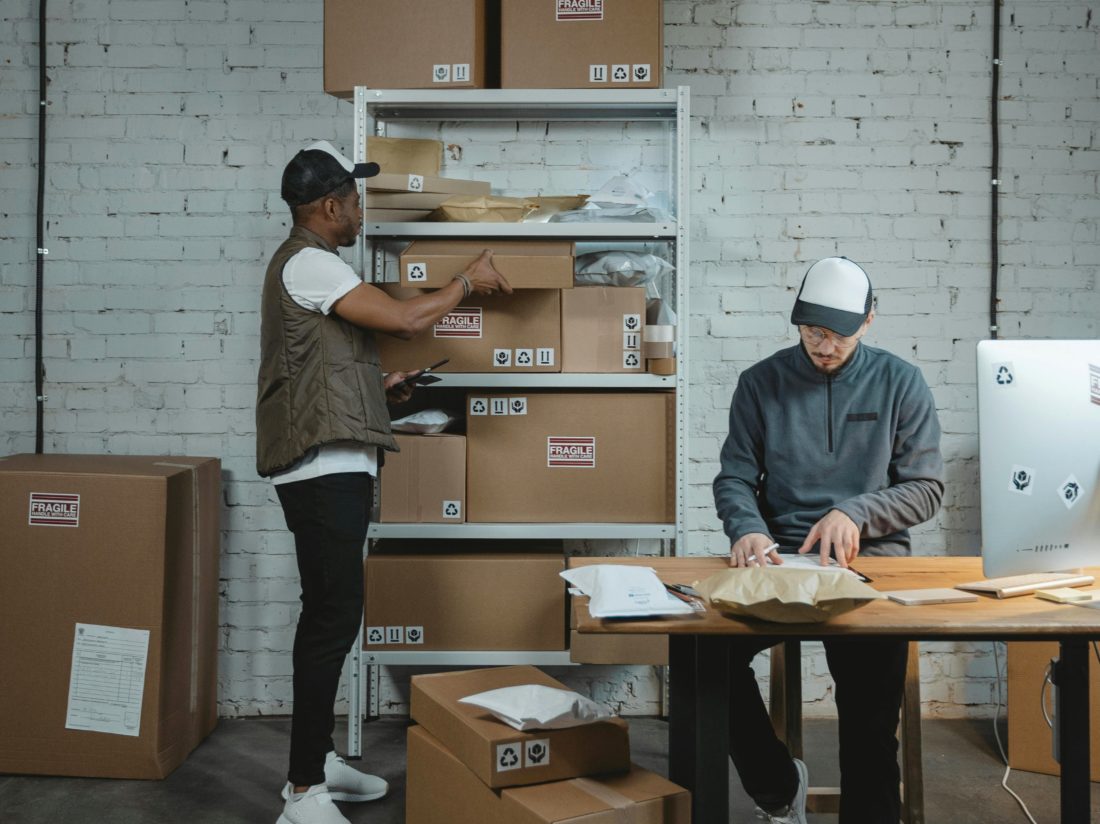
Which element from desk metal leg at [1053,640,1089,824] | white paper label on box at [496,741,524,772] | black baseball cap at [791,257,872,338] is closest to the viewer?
desk metal leg at [1053,640,1089,824]

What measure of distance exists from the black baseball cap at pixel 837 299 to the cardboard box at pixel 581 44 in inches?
39.1

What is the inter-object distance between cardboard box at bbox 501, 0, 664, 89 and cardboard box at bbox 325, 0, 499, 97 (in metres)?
0.11

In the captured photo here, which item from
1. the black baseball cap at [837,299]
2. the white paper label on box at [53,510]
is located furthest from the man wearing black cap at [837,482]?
the white paper label on box at [53,510]

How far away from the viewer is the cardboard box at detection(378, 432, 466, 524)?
9.17ft

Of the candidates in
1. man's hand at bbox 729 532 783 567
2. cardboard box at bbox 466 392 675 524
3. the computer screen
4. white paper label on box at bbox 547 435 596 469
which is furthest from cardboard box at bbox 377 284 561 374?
the computer screen

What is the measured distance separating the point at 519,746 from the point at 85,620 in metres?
1.59

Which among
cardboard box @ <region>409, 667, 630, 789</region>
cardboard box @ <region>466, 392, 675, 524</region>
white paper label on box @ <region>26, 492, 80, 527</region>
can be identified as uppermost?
cardboard box @ <region>466, 392, 675, 524</region>

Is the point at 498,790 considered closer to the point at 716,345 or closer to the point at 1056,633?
the point at 1056,633

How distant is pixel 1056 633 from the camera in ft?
4.86

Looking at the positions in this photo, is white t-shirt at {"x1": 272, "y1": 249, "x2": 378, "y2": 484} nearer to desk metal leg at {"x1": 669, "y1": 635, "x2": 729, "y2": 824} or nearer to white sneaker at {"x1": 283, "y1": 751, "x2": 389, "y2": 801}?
white sneaker at {"x1": 283, "y1": 751, "x2": 389, "y2": 801}

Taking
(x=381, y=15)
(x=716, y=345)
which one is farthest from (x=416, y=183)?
(x=716, y=345)

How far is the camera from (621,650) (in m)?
2.85

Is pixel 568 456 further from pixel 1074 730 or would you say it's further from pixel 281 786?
pixel 1074 730

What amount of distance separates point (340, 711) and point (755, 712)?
5.58ft
